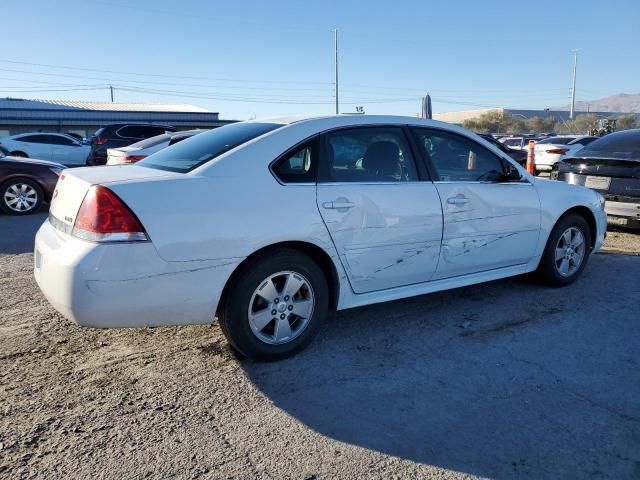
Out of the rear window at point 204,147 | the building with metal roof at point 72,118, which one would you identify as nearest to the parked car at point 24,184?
the rear window at point 204,147

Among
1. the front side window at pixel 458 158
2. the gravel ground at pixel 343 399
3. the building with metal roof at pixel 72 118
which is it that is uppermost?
the building with metal roof at pixel 72 118

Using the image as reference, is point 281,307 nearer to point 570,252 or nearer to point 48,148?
point 570,252

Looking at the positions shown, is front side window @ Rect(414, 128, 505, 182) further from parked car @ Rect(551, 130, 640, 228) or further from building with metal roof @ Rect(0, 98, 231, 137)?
building with metal roof @ Rect(0, 98, 231, 137)

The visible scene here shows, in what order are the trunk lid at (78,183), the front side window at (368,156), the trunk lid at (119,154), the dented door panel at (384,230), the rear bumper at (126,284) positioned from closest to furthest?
1. the rear bumper at (126,284)
2. the trunk lid at (78,183)
3. the dented door panel at (384,230)
4. the front side window at (368,156)
5. the trunk lid at (119,154)

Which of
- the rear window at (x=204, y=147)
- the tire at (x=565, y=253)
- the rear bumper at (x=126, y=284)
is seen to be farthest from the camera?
the tire at (x=565, y=253)

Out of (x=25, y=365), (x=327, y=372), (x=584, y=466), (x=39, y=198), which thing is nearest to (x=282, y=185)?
(x=327, y=372)

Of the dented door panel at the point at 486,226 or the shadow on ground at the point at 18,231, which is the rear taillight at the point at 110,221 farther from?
the shadow on ground at the point at 18,231

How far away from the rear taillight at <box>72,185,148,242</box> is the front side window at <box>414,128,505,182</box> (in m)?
2.34

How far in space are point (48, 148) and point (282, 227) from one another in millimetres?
18503

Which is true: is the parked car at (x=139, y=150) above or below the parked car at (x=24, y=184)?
above

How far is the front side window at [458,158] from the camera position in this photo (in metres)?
4.36

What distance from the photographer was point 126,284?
3.07 m

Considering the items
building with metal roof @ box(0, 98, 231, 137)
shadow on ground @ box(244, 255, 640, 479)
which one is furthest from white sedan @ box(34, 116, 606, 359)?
building with metal roof @ box(0, 98, 231, 137)

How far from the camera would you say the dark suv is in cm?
1672
